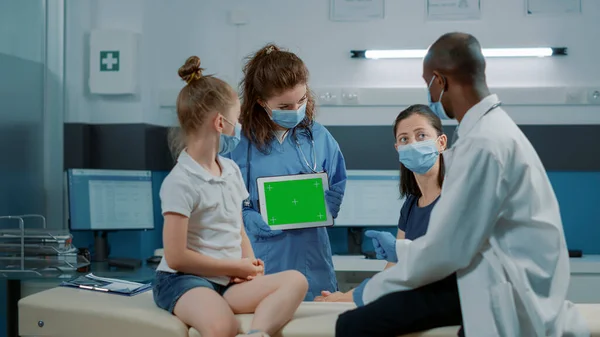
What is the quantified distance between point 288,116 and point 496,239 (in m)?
1.04

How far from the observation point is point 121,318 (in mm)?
1664

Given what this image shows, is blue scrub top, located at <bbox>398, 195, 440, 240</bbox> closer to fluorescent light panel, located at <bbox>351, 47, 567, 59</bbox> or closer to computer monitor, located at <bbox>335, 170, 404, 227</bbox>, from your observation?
computer monitor, located at <bbox>335, 170, 404, 227</bbox>

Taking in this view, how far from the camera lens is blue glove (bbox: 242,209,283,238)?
232 centimetres

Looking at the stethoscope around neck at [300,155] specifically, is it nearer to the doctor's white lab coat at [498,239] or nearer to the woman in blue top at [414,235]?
the woman in blue top at [414,235]

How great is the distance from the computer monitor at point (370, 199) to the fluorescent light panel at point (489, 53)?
2.22 feet

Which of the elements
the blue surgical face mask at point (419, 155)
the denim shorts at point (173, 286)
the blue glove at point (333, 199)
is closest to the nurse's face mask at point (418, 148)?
the blue surgical face mask at point (419, 155)

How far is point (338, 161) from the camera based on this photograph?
2494 mm

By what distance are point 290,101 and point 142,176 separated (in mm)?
1806

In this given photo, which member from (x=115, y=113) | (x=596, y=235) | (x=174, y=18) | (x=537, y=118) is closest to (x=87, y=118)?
(x=115, y=113)

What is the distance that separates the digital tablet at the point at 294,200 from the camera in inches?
91.0

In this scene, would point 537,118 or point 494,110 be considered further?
point 537,118

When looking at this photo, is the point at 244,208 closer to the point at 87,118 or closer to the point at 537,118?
the point at 87,118

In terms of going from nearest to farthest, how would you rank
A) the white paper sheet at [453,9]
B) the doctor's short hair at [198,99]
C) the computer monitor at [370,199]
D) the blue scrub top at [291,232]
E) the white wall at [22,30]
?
the doctor's short hair at [198,99] < the blue scrub top at [291,232] < the white wall at [22,30] < the computer monitor at [370,199] < the white paper sheet at [453,9]

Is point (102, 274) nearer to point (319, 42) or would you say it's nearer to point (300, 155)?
point (300, 155)
